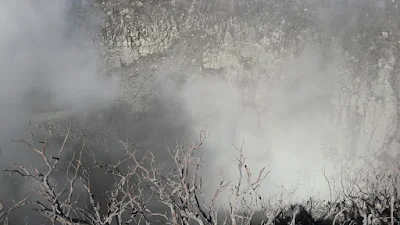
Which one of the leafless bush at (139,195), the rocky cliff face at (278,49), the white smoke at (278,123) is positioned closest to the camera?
the leafless bush at (139,195)

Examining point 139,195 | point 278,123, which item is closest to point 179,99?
point 278,123

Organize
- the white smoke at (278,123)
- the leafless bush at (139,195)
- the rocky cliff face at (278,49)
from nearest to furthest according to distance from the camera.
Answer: the leafless bush at (139,195) → the rocky cliff face at (278,49) → the white smoke at (278,123)

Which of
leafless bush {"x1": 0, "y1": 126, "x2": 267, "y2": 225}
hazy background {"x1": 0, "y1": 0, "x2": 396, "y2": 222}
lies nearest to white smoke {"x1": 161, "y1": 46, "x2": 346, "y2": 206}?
hazy background {"x1": 0, "y1": 0, "x2": 396, "y2": 222}

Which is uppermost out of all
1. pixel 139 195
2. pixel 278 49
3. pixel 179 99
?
pixel 278 49

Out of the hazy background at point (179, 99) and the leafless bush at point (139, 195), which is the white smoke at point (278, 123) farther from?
the leafless bush at point (139, 195)

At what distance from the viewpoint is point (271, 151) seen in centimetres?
2023

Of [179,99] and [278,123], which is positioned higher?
[179,99]

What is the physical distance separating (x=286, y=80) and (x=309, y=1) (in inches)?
175

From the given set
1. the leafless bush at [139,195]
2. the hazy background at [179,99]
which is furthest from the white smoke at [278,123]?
the leafless bush at [139,195]

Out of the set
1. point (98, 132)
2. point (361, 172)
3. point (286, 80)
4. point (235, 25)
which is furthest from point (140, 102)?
point (361, 172)

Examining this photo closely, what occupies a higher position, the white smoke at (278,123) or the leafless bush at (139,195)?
the white smoke at (278,123)

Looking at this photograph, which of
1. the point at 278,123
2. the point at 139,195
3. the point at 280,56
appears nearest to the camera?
the point at 139,195

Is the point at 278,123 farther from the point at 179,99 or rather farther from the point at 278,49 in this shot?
the point at 179,99

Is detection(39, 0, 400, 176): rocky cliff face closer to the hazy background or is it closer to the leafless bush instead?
the hazy background
